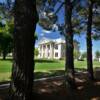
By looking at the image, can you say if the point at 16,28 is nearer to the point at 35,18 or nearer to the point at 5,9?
the point at 35,18

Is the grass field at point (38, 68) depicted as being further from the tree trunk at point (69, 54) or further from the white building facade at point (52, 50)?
the white building facade at point (52, 50)

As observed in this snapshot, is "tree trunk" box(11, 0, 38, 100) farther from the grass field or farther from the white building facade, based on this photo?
the white building facade

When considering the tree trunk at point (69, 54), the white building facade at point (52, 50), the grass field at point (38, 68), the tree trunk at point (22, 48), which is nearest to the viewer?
the tree trunk at point (22, 48)

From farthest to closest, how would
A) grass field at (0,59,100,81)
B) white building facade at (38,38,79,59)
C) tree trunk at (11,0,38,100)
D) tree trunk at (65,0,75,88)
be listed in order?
white building facade at (38,38,79,59)
grass field at (0,59,100,81)
tree trunk at (65,0,75,88)
tree trunk at (11,0,38,100)

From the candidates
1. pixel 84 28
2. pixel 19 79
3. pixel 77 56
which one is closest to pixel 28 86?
pixel 19 79

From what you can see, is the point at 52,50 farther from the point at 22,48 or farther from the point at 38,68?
the point at 22,48

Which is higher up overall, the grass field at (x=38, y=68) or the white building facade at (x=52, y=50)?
the white building facade at (x=52, y=50)

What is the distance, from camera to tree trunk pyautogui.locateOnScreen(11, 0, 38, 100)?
704 centimetres

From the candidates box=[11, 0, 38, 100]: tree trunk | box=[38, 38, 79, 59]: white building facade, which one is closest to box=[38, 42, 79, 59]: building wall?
box=[38, 38, 79, 59]: white building facade

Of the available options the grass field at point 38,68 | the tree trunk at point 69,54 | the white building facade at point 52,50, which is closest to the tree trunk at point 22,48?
the tree trunk at point 69,54

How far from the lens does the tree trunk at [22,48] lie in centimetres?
704

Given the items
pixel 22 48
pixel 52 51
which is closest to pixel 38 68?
pixel 22 48

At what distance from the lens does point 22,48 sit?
7.04m

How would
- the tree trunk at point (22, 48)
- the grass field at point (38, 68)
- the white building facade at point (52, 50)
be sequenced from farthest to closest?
the white building facade at point (52, 50) < the grass field at point (38, 68) < the tree trunk at point (22, 48)
